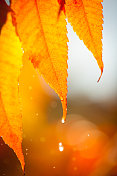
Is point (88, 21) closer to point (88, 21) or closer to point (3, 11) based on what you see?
point (88, 21)

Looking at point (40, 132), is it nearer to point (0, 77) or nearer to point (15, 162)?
point (15, 162)

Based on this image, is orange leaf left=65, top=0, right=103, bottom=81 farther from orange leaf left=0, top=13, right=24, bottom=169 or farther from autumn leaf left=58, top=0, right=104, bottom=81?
orange leaf left=0, top=13, right=24, bottom=169

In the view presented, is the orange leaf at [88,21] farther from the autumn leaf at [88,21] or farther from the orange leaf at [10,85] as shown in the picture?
the orange leaf at [10,85]

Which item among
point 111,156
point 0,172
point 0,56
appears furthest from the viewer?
point 111,156

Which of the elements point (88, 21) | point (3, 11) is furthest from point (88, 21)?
point (3, 11)

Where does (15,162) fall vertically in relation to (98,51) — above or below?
below

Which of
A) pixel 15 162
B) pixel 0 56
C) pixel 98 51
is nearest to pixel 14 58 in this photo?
pixel 0 56

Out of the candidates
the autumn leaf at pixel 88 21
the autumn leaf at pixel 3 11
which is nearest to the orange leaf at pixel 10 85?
the autumn leaf at pixel 3 11
